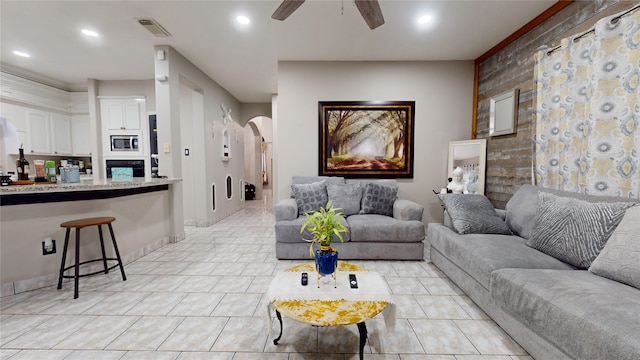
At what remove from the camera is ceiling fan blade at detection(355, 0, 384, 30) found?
5.78ft

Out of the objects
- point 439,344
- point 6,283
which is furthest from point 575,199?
point 6,283

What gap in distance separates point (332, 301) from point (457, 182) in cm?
285

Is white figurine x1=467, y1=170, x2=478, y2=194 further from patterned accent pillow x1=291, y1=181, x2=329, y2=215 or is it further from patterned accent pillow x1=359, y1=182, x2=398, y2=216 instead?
patterned accent pillow x1=291, y1=181, x2=329, y2=215

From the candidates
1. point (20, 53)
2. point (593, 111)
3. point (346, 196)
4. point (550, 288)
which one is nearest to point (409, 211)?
point (346, 196)

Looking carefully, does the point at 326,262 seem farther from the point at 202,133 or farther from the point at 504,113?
the point at 202,133

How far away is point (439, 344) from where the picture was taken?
5.28 feet

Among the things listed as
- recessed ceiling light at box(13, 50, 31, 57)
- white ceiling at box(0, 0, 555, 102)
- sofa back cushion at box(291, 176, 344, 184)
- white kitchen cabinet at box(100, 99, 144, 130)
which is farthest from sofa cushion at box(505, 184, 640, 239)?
recessed ceiling light at box(13, 50, 31, 57)

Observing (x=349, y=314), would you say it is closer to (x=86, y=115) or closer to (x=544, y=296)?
(x=544, y=296)

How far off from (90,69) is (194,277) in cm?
428

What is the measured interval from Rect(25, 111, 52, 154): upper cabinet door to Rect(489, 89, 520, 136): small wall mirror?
762cm

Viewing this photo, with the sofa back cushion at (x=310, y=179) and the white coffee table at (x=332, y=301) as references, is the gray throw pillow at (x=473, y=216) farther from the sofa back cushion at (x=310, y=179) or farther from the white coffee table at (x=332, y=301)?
the sofa back cushion at (x=310, y=179)

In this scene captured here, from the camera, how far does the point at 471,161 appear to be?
3680 millimetres

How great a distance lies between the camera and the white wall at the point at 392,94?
3926 millimetres

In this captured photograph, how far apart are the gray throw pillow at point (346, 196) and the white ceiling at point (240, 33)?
6.32 ft
